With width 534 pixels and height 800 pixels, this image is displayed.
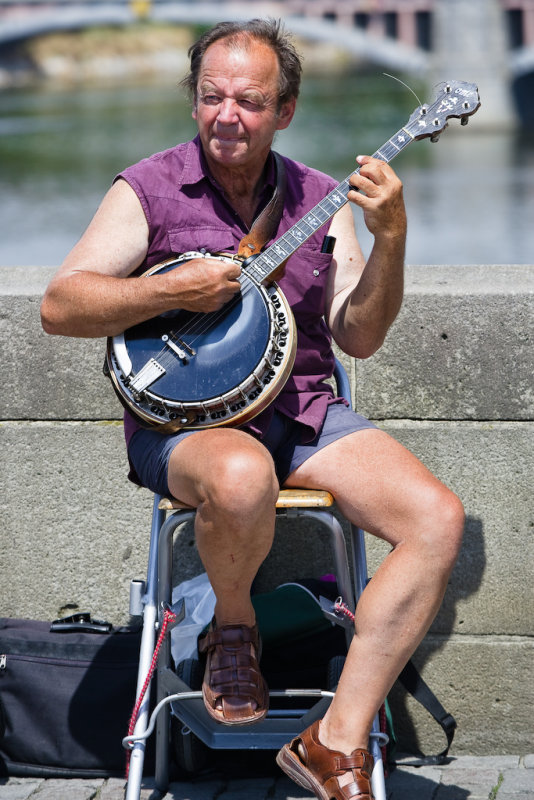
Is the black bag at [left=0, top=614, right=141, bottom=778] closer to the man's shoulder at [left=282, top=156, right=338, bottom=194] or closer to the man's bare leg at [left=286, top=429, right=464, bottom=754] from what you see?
the man's bare leg at [left=286, top=429, right=464, bottom=754]

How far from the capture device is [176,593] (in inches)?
114

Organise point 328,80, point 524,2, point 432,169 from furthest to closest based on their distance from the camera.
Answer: point 328,80
point 524,2
point 432,169

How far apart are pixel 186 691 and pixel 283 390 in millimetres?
704

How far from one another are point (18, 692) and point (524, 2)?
3318 centimetres

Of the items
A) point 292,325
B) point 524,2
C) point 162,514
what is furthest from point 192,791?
point 524,2

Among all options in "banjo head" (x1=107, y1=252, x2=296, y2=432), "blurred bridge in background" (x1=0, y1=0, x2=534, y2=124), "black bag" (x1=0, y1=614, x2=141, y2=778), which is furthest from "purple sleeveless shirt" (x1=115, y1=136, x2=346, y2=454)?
"blurred bridge in background" (x1=0, y1=0, x2=534, y2=124)

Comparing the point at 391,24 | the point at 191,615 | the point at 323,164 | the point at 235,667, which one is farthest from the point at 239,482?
the point at 391,24

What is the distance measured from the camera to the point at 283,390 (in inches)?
102

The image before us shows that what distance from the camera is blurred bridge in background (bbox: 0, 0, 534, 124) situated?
107ft

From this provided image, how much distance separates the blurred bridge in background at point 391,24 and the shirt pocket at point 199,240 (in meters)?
30.6

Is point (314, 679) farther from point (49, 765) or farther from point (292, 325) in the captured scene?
point (292, 325)

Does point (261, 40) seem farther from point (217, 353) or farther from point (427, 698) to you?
point (427, 698)

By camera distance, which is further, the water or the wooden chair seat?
the water

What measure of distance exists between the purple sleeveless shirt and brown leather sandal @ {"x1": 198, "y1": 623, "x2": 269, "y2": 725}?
1.46ft
